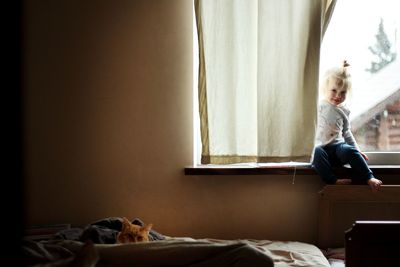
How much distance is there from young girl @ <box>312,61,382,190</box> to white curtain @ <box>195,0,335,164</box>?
0.28ft

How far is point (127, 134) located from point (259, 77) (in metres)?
0.69

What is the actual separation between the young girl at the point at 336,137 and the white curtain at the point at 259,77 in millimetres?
86

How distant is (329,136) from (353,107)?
229mm

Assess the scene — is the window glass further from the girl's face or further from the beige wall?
the beige wall

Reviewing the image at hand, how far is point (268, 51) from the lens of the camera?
2.04 metres

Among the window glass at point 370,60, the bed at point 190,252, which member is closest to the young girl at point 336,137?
the window glass at point 370,60

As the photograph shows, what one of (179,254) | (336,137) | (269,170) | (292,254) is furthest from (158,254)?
(336,137)

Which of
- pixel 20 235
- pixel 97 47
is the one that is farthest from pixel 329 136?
pixel 20 235

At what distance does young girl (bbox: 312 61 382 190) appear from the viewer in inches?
79.1

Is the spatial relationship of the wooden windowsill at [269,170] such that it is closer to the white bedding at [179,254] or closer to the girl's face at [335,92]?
the girl's face at [335,92]

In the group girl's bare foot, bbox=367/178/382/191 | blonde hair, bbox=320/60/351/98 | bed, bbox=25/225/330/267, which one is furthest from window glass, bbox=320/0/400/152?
bed, bbox=25/225/330/267

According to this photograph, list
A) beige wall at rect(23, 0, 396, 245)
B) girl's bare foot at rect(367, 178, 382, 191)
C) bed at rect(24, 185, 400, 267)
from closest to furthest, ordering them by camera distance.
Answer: bed at rect(24, 185, 400, 267), girl's bare foot at rect(367, 178, 382, 191), beige wall at rect(23, 0, 396, 245)

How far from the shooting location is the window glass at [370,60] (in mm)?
2164

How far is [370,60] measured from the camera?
2178 millimetres
